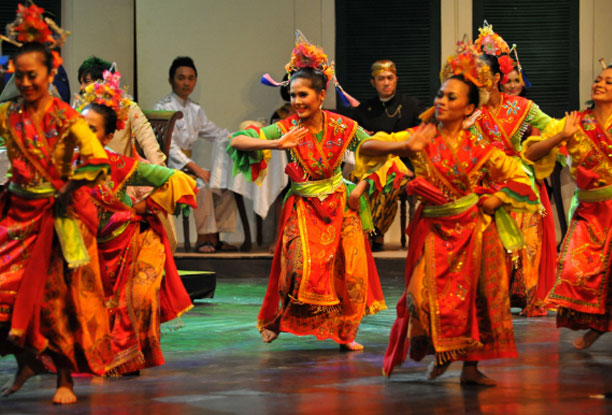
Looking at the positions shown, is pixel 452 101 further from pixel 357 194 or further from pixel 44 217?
pixel 44 217

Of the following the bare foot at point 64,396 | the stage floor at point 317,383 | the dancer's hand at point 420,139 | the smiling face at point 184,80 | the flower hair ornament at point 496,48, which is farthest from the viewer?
the smiling face at point 184,80

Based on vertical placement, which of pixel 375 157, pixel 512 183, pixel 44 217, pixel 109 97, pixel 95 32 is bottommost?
pixel 44 217

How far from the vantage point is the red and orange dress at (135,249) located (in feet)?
14.6

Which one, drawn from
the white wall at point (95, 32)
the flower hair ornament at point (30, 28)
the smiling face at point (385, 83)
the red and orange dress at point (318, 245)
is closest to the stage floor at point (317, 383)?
the red and orange dress at point (318, 245)

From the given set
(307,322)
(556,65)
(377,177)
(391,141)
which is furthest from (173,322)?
(556,65)

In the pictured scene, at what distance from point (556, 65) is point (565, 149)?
14.6 feet

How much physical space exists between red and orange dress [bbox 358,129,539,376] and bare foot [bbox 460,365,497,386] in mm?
81

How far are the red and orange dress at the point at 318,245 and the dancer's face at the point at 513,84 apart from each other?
5.38 feet

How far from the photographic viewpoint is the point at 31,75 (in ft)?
12.8

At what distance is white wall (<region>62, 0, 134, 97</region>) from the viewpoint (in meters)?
9.40

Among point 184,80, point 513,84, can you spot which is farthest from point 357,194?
point 184,80

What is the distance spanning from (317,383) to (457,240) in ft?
2.64

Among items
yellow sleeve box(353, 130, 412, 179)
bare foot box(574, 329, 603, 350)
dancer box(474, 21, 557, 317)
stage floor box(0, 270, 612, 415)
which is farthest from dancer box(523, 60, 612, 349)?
yellow sleeve box(353, 130, 412, 179)

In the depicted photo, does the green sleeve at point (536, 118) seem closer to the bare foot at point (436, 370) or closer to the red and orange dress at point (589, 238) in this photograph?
the red and orange dress at point (589, 238)
